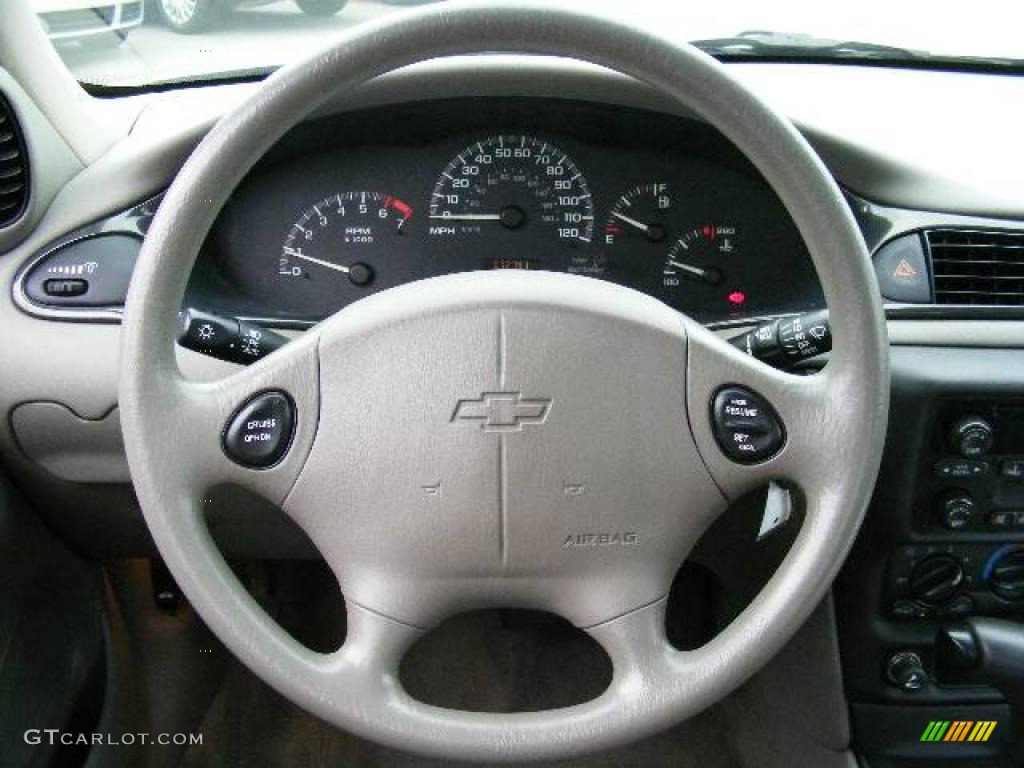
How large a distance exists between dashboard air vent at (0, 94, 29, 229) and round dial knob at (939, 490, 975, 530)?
1.29 m

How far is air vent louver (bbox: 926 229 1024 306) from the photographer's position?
5.21 feet

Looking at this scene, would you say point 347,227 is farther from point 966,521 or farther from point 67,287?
point 966,521

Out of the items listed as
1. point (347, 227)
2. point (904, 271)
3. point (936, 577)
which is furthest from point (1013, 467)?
point (347, 227)

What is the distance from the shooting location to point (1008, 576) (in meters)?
1.66

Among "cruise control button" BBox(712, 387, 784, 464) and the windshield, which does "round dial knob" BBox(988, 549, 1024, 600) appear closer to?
"cruise control button" BBox(712, 387, 784, 464)

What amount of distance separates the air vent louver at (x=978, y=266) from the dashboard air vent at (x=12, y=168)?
4.02 ft

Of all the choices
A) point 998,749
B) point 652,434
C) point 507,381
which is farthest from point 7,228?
point 998,749

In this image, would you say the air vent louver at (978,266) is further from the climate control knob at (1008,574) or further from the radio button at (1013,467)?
the climate control knob at (1008,574)

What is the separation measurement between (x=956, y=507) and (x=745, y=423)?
0.53m

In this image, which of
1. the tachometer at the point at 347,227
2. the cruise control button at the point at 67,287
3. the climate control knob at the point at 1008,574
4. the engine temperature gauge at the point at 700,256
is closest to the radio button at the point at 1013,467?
the climate control knob at the point at 1008,574

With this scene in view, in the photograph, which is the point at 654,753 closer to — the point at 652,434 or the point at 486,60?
the point at 652,434

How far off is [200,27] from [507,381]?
0.99 metres

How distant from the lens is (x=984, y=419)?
1528mm

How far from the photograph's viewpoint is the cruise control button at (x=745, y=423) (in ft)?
3.91
